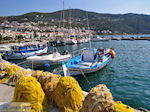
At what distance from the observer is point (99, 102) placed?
10.4 ft

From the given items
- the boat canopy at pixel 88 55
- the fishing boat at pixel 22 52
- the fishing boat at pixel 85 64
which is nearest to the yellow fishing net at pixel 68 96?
the fishing boat at pixel 85 64

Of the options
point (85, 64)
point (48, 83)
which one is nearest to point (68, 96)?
point (48, 83)

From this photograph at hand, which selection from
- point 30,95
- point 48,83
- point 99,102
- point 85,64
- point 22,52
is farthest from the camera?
point 22,52

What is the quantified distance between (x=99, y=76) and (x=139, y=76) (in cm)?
423

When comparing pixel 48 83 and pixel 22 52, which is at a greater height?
Result: pixel 48 83

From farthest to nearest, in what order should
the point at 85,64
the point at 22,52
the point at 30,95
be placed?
1. the point at 22,52
2. the point at 85,64
3. the point at 30,95

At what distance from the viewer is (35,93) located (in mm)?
4023

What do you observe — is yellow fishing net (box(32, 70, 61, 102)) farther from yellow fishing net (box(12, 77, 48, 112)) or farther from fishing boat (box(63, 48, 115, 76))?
fishing boat (box(63, 48, 115, 76))

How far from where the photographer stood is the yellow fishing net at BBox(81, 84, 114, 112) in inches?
122

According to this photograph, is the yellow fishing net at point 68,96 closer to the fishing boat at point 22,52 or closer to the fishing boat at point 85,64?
the fishing boat at point 85,64

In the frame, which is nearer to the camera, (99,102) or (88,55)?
(99,102)

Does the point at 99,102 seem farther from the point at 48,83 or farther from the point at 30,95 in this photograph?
the point at 48,83

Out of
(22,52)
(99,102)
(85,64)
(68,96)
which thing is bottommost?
(22,52)

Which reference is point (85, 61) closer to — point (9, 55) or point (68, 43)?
point (9, 55)
